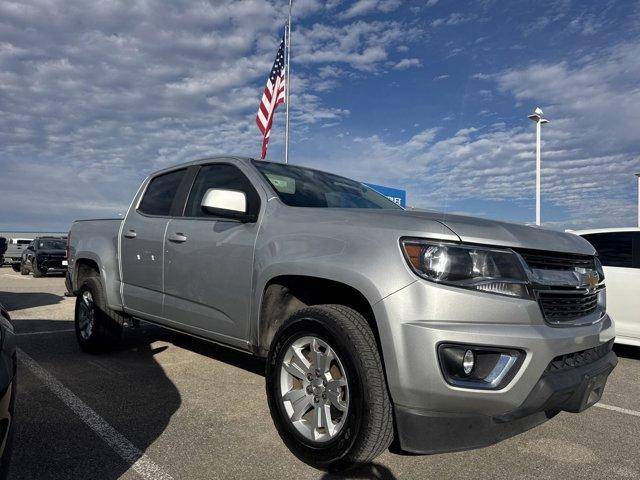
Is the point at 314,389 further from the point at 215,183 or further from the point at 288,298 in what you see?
the point at 215,183

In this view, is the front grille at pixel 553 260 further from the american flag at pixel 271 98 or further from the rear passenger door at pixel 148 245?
the american flag at pixel 271 98

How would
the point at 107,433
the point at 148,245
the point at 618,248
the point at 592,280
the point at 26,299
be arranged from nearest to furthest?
the point at 592,280 → the point at 107,433 → the point at 148,245 → the point at 618,248 → the point at 26,299

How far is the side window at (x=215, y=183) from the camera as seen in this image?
376cm

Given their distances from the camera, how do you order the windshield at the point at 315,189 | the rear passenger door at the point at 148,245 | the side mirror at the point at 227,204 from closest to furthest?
1. the side mirror at the point at 227,204
2. the windshield at the point at 315,189
3. the rear passenger door at the point at 148,245

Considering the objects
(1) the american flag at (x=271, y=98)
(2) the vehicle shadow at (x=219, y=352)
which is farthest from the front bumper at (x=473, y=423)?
(1) the american flag at (x=271, y=98)

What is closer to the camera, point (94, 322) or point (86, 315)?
point (94, 322)

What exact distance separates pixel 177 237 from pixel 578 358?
2.88m

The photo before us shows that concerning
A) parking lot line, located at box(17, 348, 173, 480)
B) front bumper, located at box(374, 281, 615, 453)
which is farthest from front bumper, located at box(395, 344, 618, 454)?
parking lot line, located at box(17, 348, 173, 480)

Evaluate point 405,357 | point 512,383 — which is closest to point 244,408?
point 405,357

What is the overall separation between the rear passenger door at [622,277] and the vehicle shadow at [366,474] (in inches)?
173

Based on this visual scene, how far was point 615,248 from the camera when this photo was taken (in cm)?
633

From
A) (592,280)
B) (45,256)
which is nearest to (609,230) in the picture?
(592,280)

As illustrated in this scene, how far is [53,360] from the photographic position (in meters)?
5.15

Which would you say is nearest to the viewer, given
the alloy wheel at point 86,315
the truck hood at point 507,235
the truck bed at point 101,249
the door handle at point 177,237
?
the truck hood at point 507,235
